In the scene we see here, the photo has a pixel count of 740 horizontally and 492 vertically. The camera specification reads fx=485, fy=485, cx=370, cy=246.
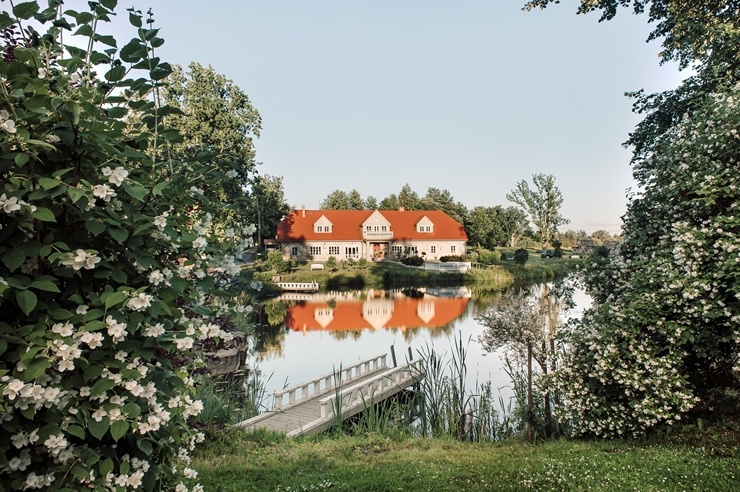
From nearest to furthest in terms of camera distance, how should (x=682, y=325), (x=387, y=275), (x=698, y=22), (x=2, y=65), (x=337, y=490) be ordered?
(x=2, y=65), (x=337, y=490), (x=682, y=325), (x=698, y=22), (x=387, y=275)

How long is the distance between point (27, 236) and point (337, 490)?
3.79m

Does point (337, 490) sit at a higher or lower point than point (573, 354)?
lower

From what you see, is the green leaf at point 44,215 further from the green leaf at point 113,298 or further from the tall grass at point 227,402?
the tall grass at point 227,402

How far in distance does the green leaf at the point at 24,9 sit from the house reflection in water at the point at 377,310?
18179 millimetres

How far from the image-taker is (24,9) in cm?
160

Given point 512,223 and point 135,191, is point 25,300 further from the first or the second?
point 512,223

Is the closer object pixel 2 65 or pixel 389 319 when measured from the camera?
pixel 2 65

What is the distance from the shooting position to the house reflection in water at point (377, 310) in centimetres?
2017

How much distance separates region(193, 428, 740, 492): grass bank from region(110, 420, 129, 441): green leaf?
3.43m

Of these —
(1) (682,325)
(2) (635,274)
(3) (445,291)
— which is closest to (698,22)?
(2) (635,274)

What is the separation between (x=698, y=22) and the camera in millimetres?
7855

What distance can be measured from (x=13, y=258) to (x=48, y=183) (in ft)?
0.81

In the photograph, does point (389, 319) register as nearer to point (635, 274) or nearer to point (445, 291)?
point (445, 291)

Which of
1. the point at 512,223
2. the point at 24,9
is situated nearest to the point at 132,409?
the point at 24,9
